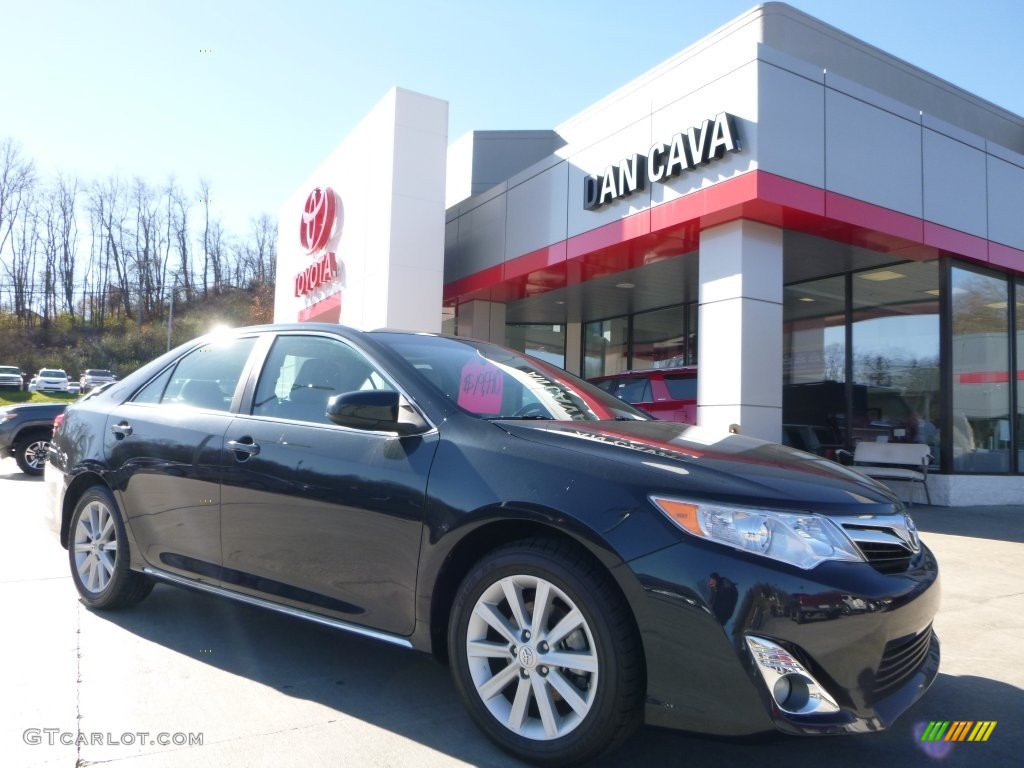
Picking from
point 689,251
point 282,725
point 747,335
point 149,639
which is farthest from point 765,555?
point 689,251

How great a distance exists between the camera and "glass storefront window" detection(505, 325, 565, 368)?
18844 mm

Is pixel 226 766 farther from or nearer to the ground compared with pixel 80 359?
nearer to the ground

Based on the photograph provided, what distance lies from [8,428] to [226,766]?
35.6ft

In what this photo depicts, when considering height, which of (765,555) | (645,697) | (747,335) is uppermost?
(747,335)

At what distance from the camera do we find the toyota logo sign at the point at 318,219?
17.2m

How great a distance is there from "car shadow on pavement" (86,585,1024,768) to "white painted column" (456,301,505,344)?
11.8 m

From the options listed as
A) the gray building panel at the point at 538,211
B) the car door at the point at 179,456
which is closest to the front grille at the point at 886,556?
the car door at the point at 179,456

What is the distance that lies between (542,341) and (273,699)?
53.3 feet

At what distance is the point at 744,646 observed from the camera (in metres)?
2.25

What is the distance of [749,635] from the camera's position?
2.25 metres

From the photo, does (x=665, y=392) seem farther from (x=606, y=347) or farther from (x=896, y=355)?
(x=606, y=347)

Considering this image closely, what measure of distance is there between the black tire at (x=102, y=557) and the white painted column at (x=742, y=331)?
682 centimetres

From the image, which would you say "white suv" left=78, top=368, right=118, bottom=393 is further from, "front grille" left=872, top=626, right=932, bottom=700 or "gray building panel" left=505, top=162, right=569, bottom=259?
"front grille" left=872, top=626, right=932, bottom=700

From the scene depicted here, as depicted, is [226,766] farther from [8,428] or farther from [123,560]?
[8,428]
